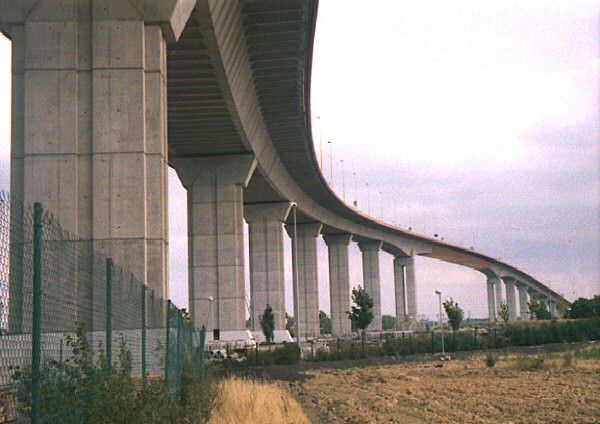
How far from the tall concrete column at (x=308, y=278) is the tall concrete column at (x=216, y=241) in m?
31.8

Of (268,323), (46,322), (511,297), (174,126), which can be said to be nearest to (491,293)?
(511,297)

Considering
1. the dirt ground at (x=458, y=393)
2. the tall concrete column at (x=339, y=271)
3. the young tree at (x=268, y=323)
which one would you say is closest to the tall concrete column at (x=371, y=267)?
the tall concrete column at (x=339, y=271)

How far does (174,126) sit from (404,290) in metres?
77.0

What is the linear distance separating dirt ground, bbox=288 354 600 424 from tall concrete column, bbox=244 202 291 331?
82.4 ft

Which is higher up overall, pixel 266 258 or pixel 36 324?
pixel 266 258

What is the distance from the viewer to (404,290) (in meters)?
116

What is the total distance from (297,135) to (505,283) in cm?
12930

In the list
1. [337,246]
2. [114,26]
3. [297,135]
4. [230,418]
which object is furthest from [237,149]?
[337,246]

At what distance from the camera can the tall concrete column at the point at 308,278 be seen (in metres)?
81.8

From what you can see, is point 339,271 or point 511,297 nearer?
point 339,271

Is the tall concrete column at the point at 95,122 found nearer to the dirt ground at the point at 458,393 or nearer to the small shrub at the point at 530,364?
the dirt ground at the point at 458,393

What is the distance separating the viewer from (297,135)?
1864 inches

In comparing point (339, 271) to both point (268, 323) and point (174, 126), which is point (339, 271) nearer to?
point (268, 323)

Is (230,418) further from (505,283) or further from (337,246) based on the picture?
(505,283)
